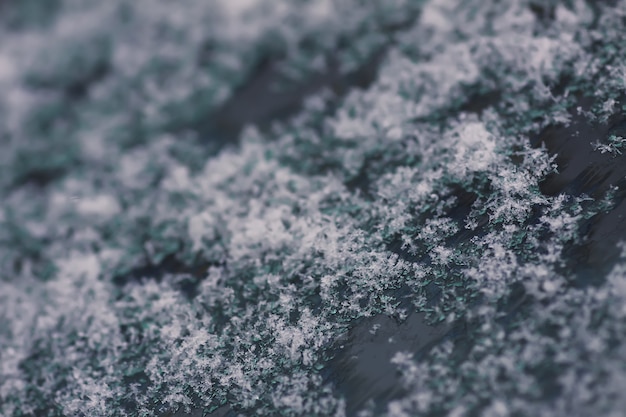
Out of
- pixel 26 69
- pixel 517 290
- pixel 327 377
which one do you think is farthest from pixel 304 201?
pixel 26 69

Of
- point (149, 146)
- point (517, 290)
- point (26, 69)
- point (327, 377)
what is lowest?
point (517, 290)

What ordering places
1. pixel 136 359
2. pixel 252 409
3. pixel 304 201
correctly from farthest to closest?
1. pixel 304 201
2. pixel 136 359
3. pixel 252 409

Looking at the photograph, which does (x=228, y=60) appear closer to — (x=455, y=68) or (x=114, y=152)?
(x=114, y=152)

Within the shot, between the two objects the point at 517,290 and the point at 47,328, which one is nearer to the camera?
the point at 517,290

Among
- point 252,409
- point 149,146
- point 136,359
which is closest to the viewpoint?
point 252,409

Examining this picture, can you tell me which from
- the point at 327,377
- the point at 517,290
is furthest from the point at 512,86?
the point at 327,377

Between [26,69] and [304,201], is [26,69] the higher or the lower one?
the higher one

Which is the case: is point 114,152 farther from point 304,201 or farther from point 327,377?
point 327,377
